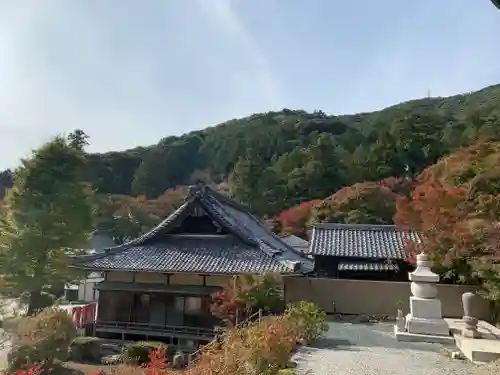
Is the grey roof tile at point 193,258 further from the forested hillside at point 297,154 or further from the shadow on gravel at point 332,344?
the forested hillside at point 297,154

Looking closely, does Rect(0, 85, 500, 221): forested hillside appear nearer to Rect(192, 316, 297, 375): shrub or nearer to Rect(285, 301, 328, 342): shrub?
Rect(285, 301, 328, 342): shrub

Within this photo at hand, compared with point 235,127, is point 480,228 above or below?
below

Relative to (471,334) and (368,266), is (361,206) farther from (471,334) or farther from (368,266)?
(471,334)

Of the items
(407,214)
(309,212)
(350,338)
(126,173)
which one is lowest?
(350,338)

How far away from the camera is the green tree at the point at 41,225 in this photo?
20156mm

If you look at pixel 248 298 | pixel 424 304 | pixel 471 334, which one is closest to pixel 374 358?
pixel 424 304

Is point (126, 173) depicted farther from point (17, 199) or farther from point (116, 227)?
point (17, 199)

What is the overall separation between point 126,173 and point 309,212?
44831 mm

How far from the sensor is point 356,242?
1902cm

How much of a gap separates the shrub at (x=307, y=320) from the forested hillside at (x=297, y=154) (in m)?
25.1

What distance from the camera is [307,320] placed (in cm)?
1079

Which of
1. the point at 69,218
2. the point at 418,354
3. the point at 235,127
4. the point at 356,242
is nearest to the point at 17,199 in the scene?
the point at 69,218

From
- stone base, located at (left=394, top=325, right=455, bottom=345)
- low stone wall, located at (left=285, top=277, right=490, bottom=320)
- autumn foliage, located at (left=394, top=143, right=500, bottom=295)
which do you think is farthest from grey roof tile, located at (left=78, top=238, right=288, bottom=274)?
autumn foliage, located at (left=394, top=143, right=500, bottom=295)

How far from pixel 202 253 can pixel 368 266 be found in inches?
339
